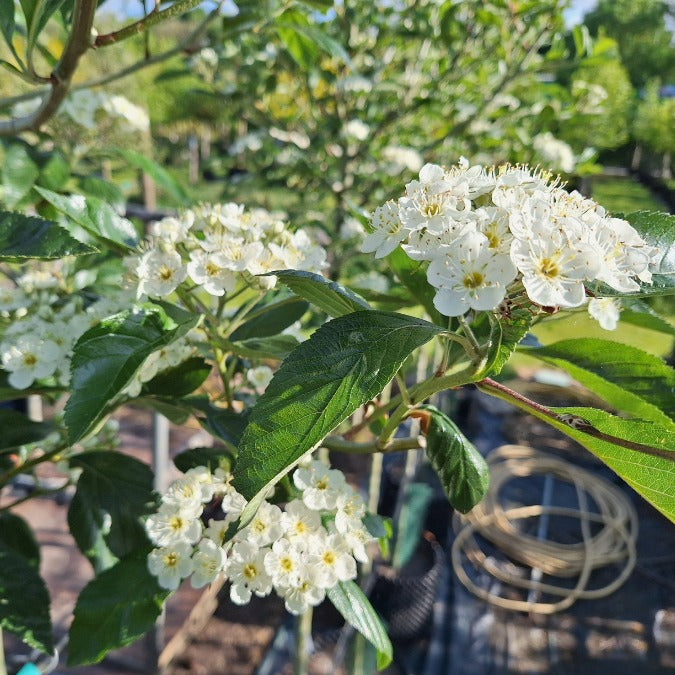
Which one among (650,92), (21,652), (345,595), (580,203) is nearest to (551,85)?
(580,203)

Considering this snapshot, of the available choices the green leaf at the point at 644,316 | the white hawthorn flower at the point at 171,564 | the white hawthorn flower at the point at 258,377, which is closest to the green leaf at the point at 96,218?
the white hawthorn flower at the point at 258,377

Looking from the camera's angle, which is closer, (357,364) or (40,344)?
(357,364)

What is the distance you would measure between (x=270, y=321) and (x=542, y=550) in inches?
99.6

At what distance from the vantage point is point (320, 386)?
53 cm

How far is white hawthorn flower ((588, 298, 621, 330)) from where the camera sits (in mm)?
756

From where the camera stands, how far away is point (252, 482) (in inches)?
19.2

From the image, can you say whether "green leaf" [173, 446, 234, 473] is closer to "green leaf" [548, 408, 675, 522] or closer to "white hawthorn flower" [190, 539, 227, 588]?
"white hawthorn flower" [190, 539, 227, 588]

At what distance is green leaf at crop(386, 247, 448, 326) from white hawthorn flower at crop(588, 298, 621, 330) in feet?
0.63

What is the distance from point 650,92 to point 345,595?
64.7 ft

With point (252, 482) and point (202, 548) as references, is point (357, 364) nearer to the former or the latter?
point (252, 482)

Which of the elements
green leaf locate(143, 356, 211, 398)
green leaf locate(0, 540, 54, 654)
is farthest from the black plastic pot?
green leaf locate(143, 356, 211, 398)

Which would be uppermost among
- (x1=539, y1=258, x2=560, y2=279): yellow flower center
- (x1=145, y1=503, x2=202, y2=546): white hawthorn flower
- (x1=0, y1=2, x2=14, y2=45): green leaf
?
(x1=0, y1=2, x2=14, y2=45): green leaf

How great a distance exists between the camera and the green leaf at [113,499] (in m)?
0.89

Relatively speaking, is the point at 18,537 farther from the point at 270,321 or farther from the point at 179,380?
the point at 270,321
